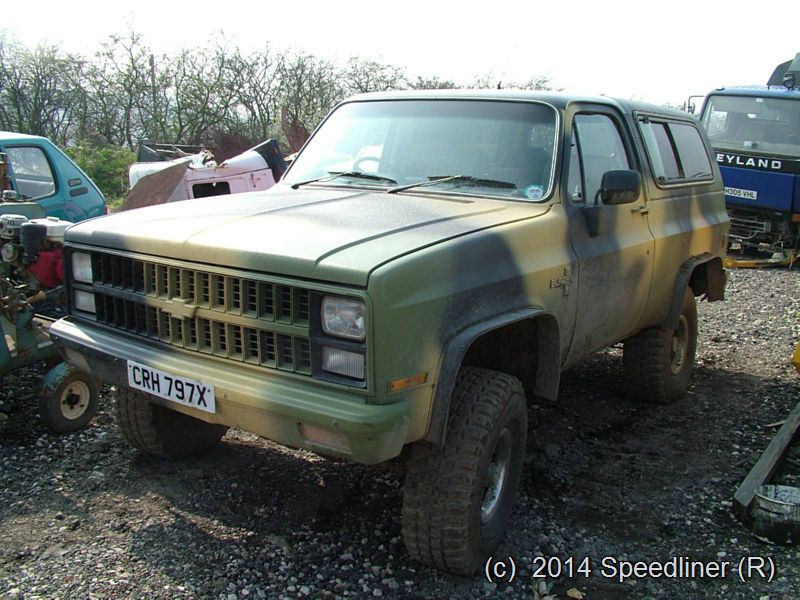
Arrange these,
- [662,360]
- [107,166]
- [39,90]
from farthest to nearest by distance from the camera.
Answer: [39,90]
[107,166]
[662,360]

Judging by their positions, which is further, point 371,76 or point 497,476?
point 371,76

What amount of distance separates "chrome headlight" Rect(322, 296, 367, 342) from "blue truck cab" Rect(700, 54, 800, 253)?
869 cm

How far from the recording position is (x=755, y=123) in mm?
10445

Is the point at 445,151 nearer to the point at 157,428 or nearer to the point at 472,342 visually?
the point at 472,342

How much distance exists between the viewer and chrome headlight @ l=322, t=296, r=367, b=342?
253cm

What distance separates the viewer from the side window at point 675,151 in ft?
15.3

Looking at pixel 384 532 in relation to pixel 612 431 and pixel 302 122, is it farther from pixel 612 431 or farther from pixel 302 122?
pixel 302 122

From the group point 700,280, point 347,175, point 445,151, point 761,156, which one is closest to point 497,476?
point 445,151

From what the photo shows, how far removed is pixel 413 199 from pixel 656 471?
2.08m

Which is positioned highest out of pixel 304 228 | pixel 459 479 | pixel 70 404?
pixel 304 228

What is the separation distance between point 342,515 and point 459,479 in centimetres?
88

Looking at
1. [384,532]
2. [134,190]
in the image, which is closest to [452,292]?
[384,532]

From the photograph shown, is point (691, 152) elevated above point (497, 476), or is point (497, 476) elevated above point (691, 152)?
point (691, 152)

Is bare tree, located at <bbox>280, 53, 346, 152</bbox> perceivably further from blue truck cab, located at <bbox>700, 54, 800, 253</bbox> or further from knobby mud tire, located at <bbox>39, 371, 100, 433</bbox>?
knobby mud tire, located at <bbox>39, 371, 100, 433</bbox>
